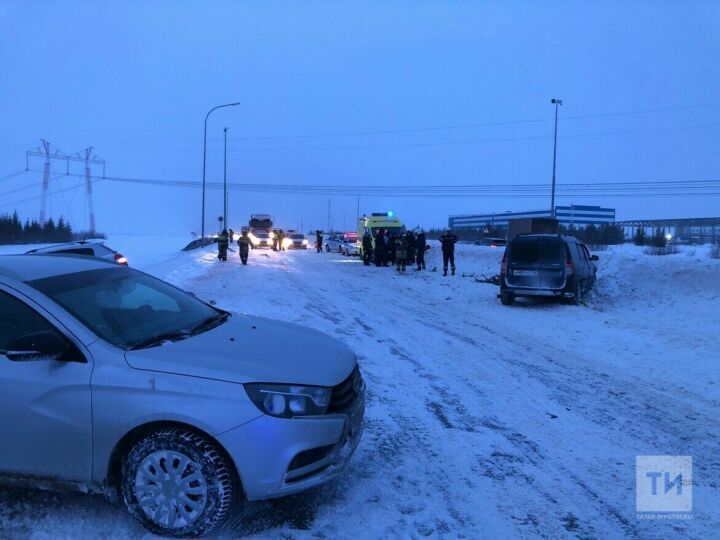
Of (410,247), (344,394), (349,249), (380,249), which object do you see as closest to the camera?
(344,394)

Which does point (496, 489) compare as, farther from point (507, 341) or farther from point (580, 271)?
point (580, 271)

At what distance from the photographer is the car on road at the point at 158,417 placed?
3303 mm

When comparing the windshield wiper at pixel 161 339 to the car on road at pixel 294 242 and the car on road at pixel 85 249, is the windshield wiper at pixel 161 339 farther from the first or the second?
the car on road at pixel 294 242

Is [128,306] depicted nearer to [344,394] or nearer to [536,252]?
[344,394]

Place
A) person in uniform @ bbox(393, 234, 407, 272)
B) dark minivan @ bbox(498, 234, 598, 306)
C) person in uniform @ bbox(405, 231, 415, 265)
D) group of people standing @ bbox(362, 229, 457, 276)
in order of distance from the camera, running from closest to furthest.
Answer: dark minivan @ bbox(498, 234, 598, 306) < group of people standing @ bbox(362, 229, 457, 276) < person in uniform @ bbox(393, 234, 407, 272) < person in uniform @ bbox(405, 231, 415, 265)

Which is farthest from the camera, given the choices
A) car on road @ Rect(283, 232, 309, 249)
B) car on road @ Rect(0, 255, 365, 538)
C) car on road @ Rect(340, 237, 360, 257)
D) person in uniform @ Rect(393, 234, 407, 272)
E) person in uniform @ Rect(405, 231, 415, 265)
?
car on road @ Rect(283, 232, 309, 249)

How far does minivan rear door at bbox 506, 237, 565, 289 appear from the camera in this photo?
1370cm

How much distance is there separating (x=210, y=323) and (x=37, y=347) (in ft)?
4.36

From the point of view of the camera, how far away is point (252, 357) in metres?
3.66

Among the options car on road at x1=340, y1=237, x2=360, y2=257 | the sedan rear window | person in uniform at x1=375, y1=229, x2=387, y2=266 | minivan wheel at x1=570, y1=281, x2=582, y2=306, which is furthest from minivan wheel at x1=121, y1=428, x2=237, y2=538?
car on road at x1=340, y1=237, x2=360, y2=257

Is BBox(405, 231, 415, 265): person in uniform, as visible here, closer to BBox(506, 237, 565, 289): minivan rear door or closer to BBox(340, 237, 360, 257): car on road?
BBox(340, 237, 360, 257): car on road

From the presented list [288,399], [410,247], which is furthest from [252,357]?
[410,247]

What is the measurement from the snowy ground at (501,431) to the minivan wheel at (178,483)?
202 mm

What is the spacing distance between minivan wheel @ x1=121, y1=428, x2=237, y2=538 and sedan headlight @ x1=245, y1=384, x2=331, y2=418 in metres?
0.38
